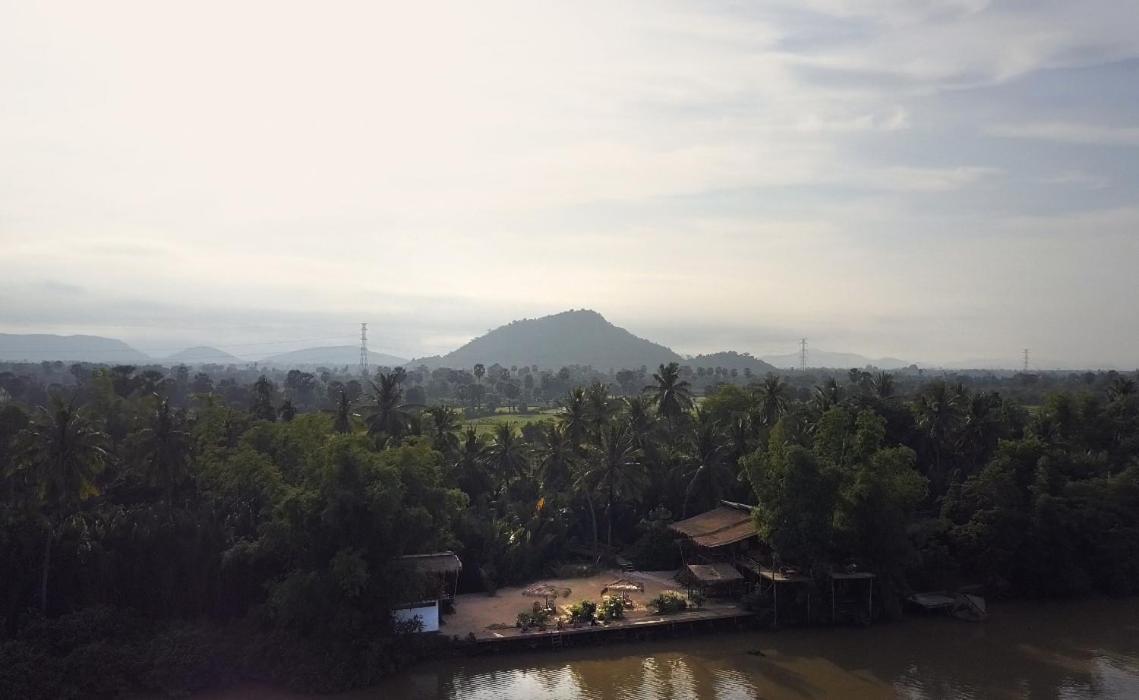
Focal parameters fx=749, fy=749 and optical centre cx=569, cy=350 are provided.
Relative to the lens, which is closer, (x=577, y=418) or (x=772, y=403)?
(x=577, y=418)

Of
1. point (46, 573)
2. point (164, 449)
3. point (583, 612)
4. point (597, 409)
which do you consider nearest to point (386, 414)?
point (164, 449)

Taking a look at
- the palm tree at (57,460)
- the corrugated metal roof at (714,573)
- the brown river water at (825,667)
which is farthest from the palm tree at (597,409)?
the palm tree at (57,460)

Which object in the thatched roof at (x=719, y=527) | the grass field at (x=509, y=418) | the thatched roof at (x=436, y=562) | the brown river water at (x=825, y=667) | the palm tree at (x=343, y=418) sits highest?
the palm tree at (x=343, y=418)

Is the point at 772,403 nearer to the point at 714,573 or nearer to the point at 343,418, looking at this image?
the point at 714,573

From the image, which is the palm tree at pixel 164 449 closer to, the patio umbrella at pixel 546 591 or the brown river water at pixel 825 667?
the brown river water at pixel 825 667

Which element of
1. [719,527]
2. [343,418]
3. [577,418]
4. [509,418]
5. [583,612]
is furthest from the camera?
[509,418]

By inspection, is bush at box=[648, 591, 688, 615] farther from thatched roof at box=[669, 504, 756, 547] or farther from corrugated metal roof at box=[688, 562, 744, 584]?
thatched roof at box=[669, 504, 756, 547]
